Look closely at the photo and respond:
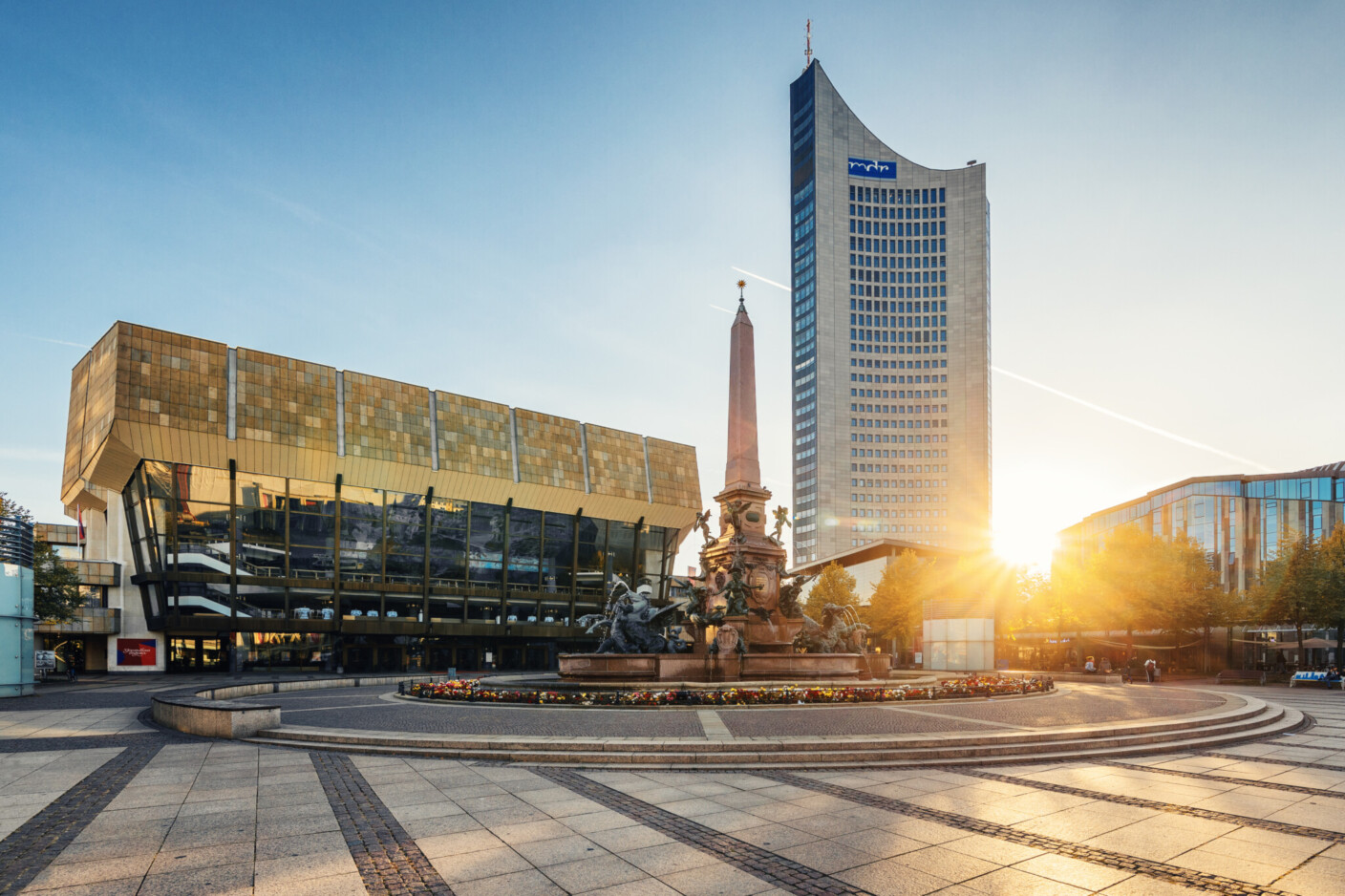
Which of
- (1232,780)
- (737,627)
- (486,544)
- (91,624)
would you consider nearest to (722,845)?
(1232,780)

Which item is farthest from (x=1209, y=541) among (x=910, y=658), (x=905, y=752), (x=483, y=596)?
(x=905, y=752)

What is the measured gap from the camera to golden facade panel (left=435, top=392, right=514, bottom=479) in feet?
177

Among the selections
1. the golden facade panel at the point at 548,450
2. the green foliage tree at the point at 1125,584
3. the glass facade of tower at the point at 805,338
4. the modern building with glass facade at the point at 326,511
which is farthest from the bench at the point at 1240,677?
the glass facade of tower at the point at 805,338

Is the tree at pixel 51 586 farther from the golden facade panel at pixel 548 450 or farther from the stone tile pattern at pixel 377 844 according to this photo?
the stone tile pattern at pixel 377 844

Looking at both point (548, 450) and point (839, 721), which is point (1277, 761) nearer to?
point (839, 721)

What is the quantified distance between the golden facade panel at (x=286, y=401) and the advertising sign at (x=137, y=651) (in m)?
14.5

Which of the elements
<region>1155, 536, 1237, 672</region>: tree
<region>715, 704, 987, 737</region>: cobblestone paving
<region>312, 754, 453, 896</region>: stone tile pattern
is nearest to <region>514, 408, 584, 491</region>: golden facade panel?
<region>1155, 536, 1237, 672</region>: tree

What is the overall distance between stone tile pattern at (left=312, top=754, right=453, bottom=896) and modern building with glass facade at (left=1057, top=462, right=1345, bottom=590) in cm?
8384

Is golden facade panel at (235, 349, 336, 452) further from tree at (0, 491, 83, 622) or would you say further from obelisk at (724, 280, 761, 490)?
obelisk at (724, 280, 761, 490)

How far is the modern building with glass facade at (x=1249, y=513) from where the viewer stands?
82.8m

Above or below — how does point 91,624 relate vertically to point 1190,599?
below

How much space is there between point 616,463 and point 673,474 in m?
6.00

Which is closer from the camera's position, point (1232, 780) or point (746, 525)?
point (1232, 780)

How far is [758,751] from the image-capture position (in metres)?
12.3
